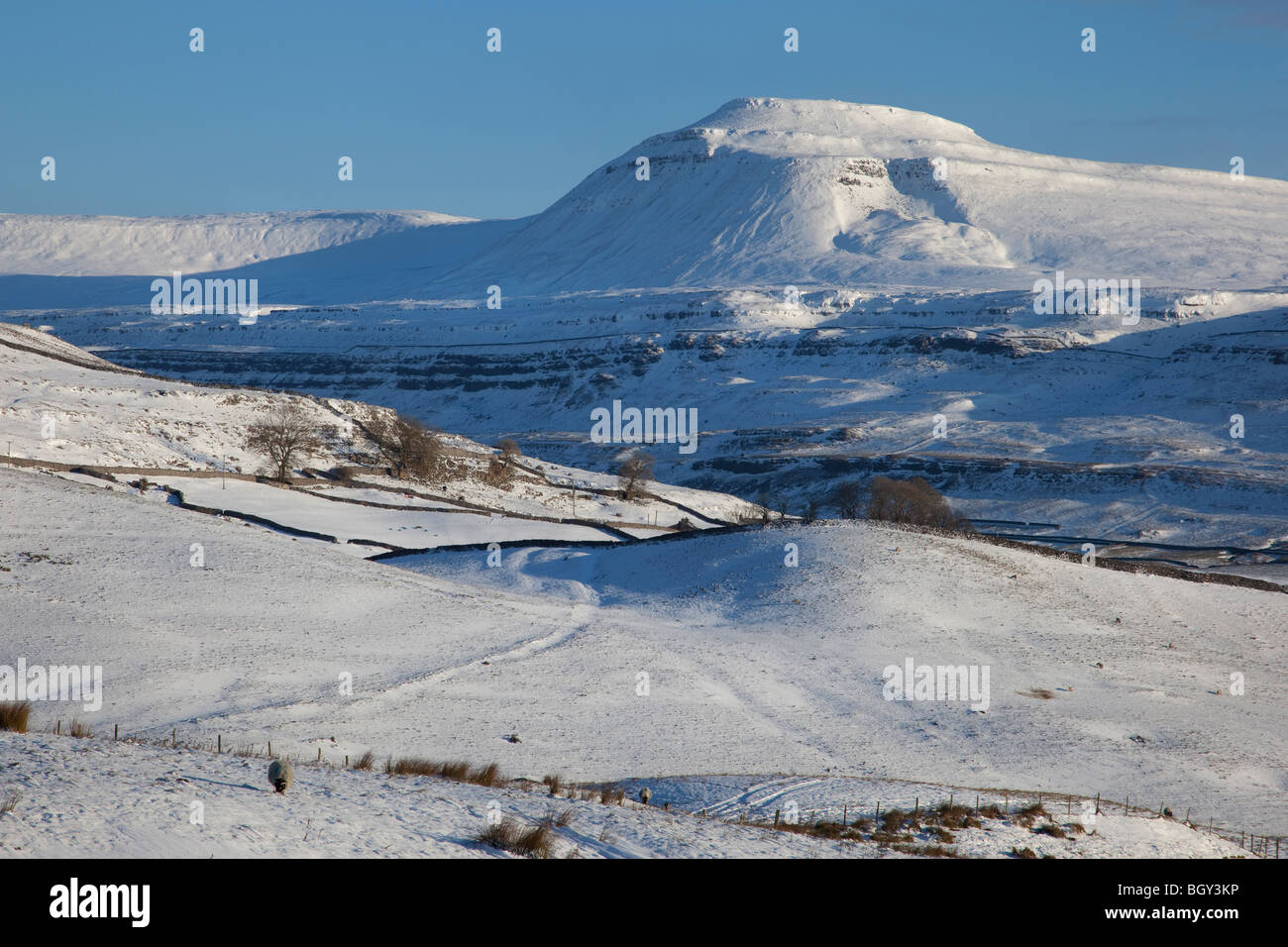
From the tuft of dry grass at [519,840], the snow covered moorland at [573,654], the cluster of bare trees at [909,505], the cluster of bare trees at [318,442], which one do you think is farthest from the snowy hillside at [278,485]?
the tuft of dry grass at [519,840]

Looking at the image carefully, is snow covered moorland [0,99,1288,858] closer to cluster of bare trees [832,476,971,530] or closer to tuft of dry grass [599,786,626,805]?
tuft of dry grass [599,786,626,805]

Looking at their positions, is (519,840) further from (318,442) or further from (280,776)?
(318,442)

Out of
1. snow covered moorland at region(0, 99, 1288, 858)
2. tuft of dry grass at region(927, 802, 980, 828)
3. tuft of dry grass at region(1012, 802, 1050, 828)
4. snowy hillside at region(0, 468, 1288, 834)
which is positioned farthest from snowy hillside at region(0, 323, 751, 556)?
tuft of dry grass at region(1012, 802, 1050, 828)

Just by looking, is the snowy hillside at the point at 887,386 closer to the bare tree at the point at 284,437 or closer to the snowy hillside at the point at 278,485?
the snowy hillside at the point at 278,485

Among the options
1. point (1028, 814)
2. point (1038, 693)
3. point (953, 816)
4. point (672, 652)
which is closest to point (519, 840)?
point (953, 816)
